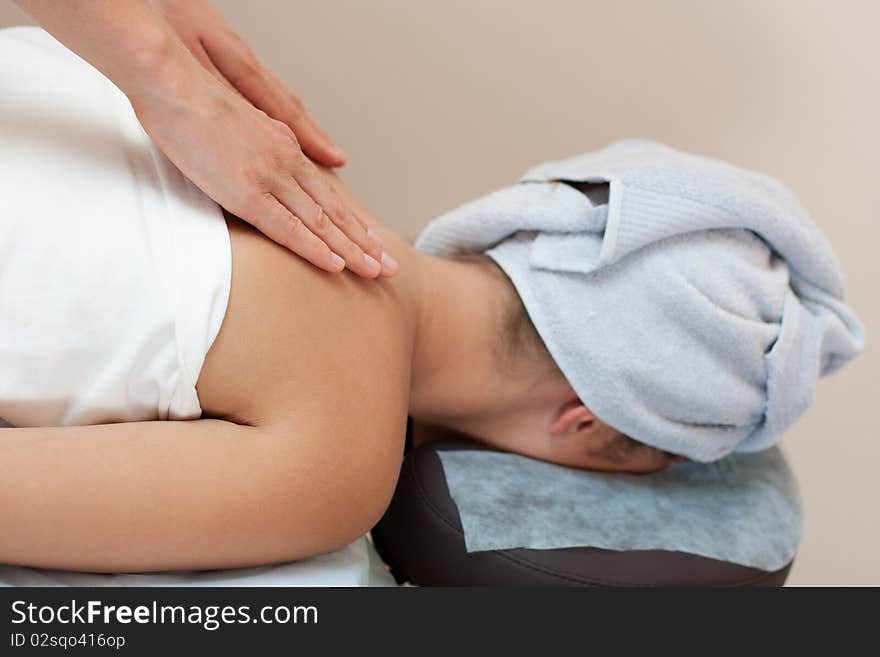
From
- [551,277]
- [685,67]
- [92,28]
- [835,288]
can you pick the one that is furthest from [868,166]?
[92,28]

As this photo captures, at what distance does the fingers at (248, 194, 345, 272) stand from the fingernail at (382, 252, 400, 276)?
9 centimetres

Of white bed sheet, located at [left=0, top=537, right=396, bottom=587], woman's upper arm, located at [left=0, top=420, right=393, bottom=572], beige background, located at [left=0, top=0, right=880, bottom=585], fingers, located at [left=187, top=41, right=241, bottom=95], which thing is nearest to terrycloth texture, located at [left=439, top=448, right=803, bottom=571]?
white bed sheet, located at [left=0, top=537, right=396, bottom=587]

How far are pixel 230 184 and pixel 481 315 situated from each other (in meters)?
0.44

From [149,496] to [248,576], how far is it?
173 mm

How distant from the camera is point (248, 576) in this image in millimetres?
1006

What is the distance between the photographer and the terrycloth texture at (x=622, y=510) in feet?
4.09

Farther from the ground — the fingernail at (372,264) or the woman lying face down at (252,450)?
the fingernail at (372,264)

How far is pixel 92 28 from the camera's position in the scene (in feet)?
2.81

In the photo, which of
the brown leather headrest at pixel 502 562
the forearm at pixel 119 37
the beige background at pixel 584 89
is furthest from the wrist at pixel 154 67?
the beige background at pixel 584 89

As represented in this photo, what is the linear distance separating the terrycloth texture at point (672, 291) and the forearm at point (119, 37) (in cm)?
55

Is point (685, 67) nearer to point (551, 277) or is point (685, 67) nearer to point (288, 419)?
point (551, 277)

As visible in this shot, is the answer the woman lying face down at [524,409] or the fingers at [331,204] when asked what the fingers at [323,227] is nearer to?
the fingers at [331,204]

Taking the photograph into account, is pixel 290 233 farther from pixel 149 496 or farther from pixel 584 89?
pixel 584 89

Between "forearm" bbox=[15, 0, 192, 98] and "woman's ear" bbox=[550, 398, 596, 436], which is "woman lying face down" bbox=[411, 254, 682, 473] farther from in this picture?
"forearm" bbox=[15, 0, 192, 98]
